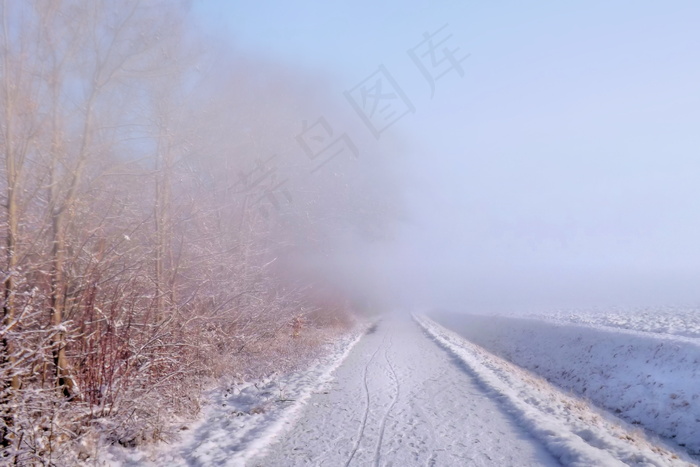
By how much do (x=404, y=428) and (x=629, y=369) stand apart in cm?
927

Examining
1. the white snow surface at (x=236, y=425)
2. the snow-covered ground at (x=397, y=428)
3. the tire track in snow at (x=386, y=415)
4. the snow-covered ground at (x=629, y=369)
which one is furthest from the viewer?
the snow-covered ground at (x=629, y=369)

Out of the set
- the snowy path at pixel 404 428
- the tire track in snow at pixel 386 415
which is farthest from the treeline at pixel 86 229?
the tire track in snow at pixel 386 415

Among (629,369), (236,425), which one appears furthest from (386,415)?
(629,369)

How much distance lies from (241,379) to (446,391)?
4.34m

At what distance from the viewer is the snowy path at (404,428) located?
486cm

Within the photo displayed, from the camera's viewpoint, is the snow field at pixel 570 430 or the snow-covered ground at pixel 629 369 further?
the snow-covered ground at pixel 629 369

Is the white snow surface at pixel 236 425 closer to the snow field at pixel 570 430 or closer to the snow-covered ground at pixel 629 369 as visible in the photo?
the snow field at pixel 570 430

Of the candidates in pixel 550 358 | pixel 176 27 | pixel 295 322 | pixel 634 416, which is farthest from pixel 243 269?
pixel 550 358

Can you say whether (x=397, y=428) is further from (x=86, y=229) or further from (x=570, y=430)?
(x=86, y=229)

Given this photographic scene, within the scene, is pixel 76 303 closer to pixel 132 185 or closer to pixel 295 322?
pixel 132 185

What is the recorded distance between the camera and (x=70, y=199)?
4.71 metres

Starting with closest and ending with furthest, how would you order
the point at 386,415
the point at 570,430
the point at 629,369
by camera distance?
the point at 570,430
the point at 386,415
the point at 629,369

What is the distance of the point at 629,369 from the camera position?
38.2 feet

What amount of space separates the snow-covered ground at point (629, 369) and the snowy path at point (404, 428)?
4.04 metres
